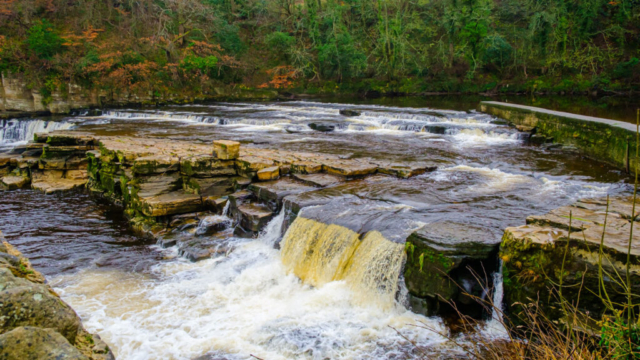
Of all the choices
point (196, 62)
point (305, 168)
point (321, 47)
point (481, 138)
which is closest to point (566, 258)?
point (305, 168)

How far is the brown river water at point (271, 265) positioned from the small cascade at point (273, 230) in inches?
0.8

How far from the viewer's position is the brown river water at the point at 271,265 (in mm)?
4305

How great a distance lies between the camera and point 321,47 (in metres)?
27.9

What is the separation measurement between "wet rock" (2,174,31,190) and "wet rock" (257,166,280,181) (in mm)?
6642

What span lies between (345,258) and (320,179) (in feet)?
8.36

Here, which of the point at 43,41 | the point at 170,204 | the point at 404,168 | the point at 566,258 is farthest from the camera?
the point at 43,41

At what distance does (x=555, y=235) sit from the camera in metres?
4.02

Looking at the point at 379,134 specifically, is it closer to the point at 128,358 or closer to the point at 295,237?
the point at 295,237

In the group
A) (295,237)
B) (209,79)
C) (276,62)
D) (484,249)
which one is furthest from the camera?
(276,62)

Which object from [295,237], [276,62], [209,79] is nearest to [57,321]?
[295,237]

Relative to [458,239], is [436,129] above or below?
above

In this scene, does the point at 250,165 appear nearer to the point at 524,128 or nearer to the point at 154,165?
the point at 154,165

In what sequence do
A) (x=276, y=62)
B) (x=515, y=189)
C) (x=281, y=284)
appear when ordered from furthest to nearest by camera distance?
(x=276, y=62) → (x=515, y=189) → (x=281, y=284)

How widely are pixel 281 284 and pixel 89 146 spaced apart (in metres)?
7.92
